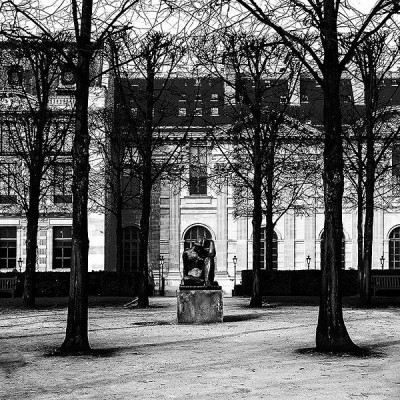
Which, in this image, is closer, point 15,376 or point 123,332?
point 15,376

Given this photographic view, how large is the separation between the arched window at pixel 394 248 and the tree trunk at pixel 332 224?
35824 mm

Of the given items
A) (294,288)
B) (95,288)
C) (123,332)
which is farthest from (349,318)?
(95,288)

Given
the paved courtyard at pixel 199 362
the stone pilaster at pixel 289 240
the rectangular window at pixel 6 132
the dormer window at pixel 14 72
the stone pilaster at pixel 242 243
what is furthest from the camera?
the stone pilaster at pixel 242 243

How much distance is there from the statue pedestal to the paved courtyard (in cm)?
37

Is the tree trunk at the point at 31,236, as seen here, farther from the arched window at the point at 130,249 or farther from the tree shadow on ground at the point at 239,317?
the arched window at the point at 130,249

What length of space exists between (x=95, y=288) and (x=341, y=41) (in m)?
24.0

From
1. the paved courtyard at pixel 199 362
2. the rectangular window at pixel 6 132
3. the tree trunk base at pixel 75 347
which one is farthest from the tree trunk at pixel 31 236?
the tree trunk base at pixel 75 347

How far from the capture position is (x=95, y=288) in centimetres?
3584

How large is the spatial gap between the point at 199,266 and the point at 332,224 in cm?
643

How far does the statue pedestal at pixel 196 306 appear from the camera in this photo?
1933 cm

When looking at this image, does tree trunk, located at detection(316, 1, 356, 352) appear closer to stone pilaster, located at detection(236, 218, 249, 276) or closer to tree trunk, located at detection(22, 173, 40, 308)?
tree trunk, located at detection(22, 173, 40, 308)

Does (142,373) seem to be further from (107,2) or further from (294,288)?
(294,288)

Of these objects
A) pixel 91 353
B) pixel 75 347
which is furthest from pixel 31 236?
pixel 91 353

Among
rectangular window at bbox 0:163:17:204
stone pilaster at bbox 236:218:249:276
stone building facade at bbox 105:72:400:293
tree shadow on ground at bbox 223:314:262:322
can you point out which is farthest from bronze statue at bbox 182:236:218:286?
stone pilaster at bbox 236:218:249:276
